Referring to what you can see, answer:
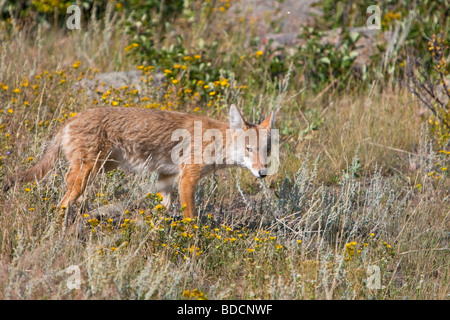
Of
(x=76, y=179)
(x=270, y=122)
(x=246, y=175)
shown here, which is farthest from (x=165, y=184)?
(x=270, y=122)

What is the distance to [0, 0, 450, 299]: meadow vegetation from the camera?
14.7 ft

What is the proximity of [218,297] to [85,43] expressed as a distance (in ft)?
20.4

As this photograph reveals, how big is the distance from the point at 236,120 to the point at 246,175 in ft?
3.27

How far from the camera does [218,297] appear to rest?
4289mm

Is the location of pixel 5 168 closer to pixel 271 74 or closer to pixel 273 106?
pixel 273 106

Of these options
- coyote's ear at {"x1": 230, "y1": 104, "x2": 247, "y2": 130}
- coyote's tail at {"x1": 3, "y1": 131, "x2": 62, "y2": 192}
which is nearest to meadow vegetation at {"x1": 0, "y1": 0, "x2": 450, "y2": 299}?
coyote's tail at {"x1": 3, "y1": 131, "x2": 62, "y2": 192}

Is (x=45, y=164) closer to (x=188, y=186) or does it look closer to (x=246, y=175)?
(x=188, y=186)

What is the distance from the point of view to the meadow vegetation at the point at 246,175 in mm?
4488

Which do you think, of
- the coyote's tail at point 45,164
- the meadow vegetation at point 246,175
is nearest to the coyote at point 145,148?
the coyote's tail at point 45,164

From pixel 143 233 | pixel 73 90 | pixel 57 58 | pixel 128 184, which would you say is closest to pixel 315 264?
pixel 143 233

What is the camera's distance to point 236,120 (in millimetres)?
5867

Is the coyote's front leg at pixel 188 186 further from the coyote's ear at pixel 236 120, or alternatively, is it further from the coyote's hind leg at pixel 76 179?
the coyote's hind leg at pixel 76 179

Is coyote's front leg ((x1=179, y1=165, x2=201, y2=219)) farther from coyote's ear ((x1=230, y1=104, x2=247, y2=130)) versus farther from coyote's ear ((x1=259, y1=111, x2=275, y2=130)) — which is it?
coyote's ear ((x1=259, y1=111, x2=275, y2=130))

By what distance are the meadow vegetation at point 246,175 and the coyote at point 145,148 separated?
0.56 feet
